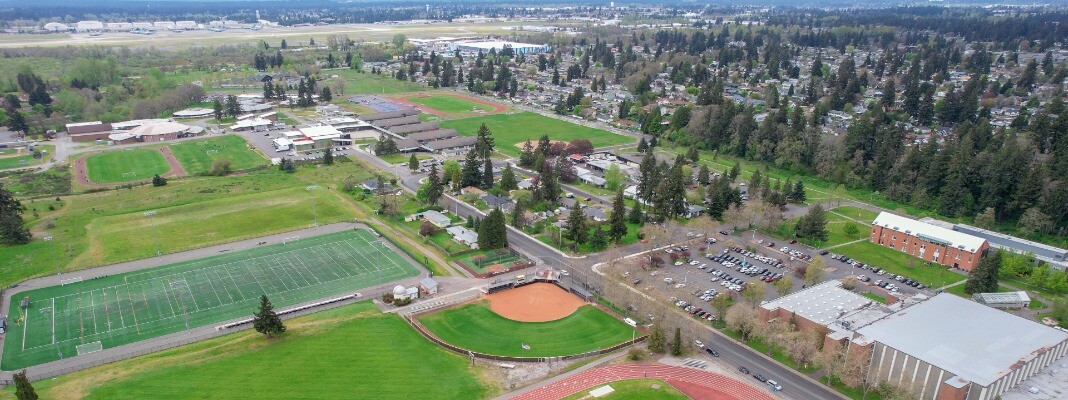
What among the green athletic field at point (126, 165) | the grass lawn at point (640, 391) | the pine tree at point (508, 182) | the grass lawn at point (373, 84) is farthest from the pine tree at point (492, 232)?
the grass lawn at point (373, 84)

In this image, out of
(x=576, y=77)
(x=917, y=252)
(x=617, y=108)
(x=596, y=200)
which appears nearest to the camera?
(x=917, y=252)

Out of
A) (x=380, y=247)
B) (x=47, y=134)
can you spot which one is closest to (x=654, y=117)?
(x=380, y=247)

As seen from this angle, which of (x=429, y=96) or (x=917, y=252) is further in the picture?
(x=429, y=96)

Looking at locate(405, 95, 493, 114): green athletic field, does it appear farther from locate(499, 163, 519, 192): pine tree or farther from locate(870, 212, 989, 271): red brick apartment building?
locate(870, 212, 989, 271): red brick apartment building

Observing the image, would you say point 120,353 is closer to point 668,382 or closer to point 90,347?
point 90,347

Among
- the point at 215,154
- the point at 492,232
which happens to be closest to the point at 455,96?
the point at 215,154

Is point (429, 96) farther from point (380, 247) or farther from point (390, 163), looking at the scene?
point (380, 247)

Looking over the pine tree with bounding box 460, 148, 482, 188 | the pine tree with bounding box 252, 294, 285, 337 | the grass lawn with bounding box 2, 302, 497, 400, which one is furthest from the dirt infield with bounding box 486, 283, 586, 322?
the pine tree with bounding box 460, 148, 482, 188

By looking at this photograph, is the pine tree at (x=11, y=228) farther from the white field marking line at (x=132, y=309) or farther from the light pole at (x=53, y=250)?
the white field marking line at (x=132, y=309)
